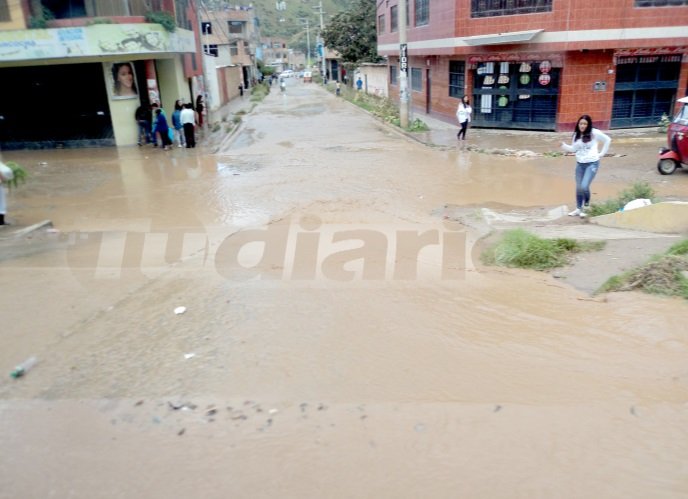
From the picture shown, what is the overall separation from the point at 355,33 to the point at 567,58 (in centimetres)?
3048

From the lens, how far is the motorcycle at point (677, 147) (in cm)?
1238

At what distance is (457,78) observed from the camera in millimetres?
23062

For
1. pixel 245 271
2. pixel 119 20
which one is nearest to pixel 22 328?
pixel 245 271

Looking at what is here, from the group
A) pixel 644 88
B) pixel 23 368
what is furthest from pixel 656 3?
pixel 23 368

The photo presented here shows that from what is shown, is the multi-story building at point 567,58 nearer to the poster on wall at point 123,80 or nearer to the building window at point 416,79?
the building window at point 416,79

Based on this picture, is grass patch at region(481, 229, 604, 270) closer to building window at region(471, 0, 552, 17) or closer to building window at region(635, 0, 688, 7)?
building window at region(471, 0, 552, 17)

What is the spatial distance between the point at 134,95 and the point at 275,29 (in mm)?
126714

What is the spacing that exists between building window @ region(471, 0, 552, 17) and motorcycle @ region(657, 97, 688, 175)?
7224mm

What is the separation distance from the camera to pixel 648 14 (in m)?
17.9

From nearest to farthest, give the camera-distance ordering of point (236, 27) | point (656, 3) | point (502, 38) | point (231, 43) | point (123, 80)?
point (656, 3) < point (123, 80) < point (502, 38) < point (231, 43) < point (236, 27)

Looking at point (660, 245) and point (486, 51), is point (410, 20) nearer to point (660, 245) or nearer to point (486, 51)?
point (486, 51)

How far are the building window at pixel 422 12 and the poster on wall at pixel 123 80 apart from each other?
1262 cm

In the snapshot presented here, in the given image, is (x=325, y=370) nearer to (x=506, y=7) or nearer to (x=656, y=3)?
(x=506, y=7)

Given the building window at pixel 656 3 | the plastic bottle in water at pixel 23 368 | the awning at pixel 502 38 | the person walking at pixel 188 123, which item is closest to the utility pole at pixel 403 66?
the awning at pixel 502 38
